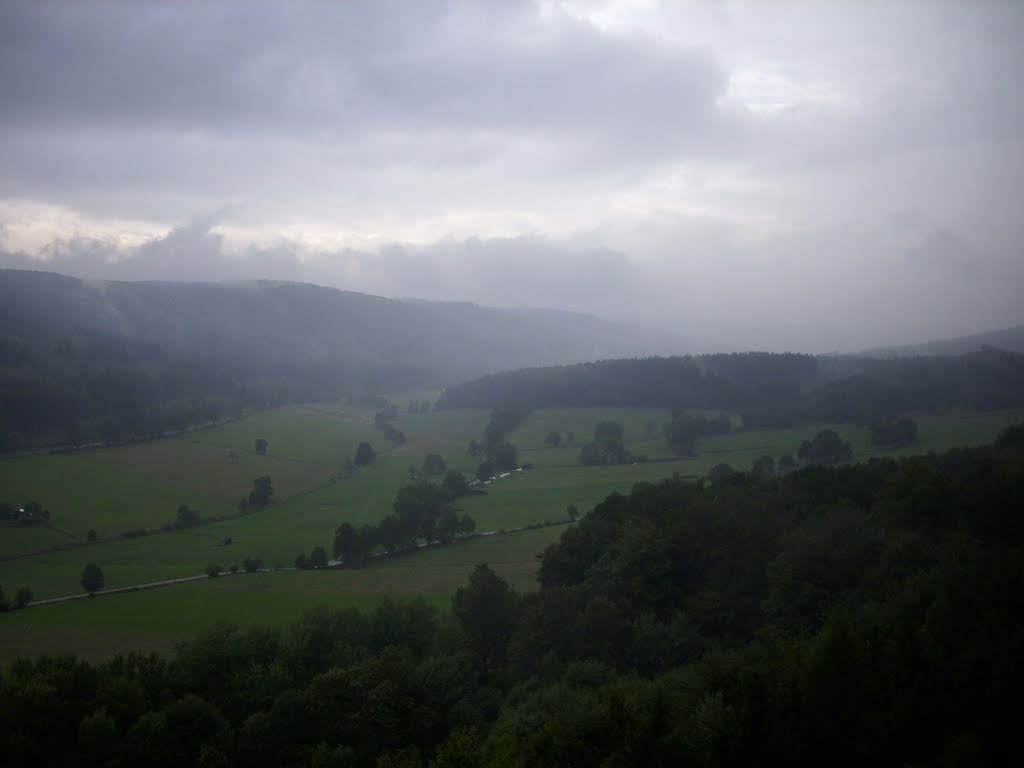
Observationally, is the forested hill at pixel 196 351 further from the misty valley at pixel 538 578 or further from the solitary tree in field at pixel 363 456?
the solitary tree in field at pixel 363 456

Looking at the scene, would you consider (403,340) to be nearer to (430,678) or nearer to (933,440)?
(933,440)

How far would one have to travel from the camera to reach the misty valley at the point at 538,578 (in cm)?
1305

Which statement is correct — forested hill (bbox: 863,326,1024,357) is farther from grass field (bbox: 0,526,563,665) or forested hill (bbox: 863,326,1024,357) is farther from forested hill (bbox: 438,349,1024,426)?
grass field (bbox: 0,526,563,665)

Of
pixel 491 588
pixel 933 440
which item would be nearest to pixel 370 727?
pixel 491 588

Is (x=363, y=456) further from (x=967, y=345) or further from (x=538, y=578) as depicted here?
(x=967, y=345)

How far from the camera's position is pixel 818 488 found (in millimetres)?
30844

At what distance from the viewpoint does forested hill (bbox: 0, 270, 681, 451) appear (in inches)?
3268

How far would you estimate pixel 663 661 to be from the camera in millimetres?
21438

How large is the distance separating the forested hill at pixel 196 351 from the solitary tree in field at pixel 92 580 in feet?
132

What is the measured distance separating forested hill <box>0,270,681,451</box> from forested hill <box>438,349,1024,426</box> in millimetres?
38621

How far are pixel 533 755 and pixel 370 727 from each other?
6.05 metres

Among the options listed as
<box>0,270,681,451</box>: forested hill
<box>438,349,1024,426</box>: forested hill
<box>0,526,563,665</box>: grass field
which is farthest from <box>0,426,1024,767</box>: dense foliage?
<box>0,270,681,451</box>: forested hill

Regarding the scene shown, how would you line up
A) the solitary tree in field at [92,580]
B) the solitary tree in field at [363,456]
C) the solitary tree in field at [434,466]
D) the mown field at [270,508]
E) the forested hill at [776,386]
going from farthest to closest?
the solitary tree in field at [363,456], the solitary tree in field at [434,466], the forested hill at [776,386], the solitary tree in field at [92,580], the mown field at [270,508]

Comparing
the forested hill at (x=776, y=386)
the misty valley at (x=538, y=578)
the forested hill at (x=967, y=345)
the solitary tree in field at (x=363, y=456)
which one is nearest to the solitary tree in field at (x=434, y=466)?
the misty valley at (x=538, y=578)
